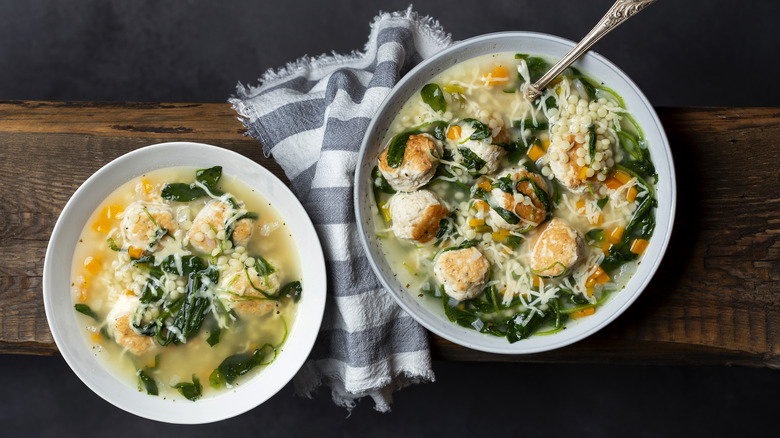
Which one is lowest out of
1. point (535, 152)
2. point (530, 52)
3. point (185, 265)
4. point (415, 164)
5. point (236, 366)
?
point (236, 366)

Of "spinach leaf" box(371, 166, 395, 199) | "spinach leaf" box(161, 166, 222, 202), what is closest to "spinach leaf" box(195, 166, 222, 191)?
"spinach leaf" box(161, 166, 222, 202)

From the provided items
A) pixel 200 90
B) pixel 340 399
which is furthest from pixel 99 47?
pixel 340 399

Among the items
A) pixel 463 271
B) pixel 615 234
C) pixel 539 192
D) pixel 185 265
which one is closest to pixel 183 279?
pixel 185 265

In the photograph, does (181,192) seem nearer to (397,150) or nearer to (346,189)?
(346,189)

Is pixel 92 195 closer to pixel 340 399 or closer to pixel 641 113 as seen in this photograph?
pixel 340 399

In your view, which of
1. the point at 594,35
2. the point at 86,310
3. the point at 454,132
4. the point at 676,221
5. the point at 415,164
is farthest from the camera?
the point at 676,221

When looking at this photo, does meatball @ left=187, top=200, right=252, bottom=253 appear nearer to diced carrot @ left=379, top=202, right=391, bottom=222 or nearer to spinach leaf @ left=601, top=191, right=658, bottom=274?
diced carrot @ left=379, top=202, right=391, bottom=222
